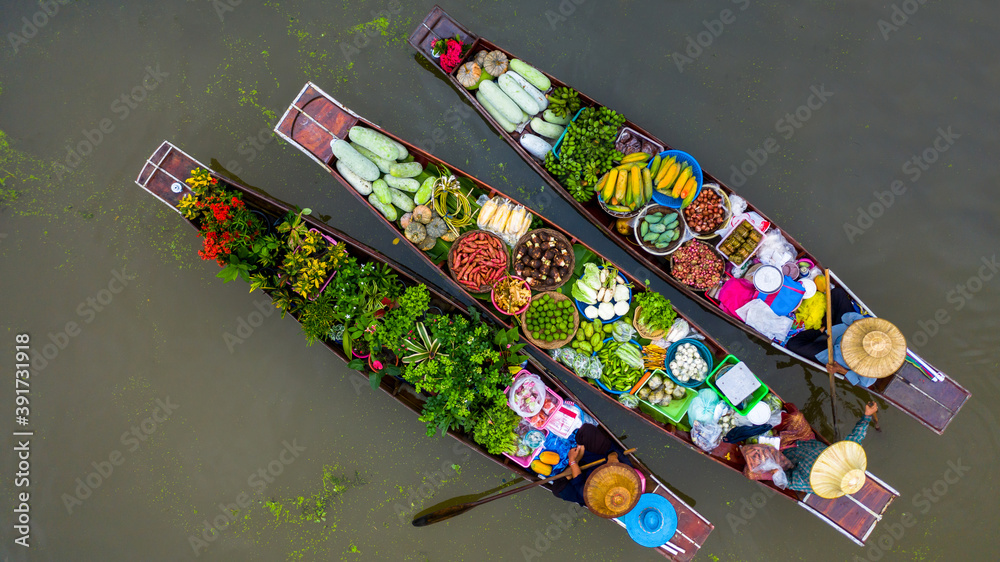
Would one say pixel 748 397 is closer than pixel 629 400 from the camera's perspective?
Yes

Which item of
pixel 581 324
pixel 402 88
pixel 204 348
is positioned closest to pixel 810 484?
pixel 581 324

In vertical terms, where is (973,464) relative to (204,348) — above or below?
above

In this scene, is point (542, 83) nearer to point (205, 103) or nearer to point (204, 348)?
point (205, 103)

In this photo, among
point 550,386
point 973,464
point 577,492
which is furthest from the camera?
point 973,464
